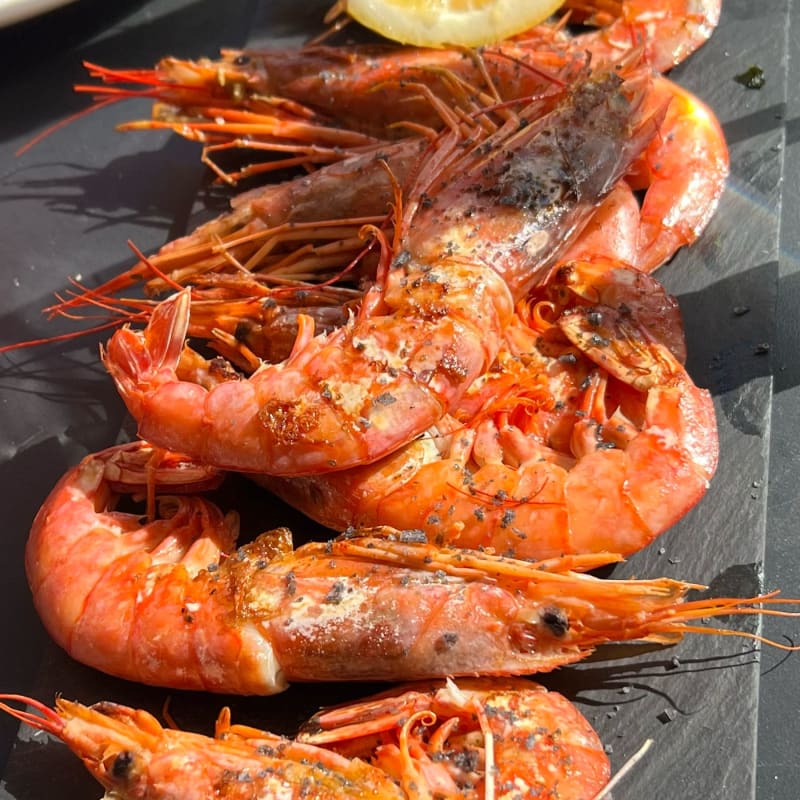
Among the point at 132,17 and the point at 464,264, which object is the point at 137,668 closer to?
the point at 464,264

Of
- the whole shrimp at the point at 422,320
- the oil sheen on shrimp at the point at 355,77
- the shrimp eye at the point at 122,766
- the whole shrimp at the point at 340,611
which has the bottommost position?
the shrimp eye at the point at 122,766

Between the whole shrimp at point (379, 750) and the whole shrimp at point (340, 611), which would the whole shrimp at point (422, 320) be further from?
the whole shrimp at point (379, 750)

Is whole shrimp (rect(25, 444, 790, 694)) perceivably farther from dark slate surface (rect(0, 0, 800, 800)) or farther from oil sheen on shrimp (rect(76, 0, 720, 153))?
oil sheen on shrimp (rect(76, 0, 720, 153))

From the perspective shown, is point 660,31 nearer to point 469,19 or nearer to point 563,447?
point 469,19

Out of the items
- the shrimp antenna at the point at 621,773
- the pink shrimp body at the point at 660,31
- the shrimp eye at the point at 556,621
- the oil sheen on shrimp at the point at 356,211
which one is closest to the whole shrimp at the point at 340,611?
the shrimp eye at the point at 556,621

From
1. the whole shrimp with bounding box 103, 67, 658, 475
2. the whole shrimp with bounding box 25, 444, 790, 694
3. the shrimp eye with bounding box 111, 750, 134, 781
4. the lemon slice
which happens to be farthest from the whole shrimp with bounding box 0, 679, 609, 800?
the lemon slice
